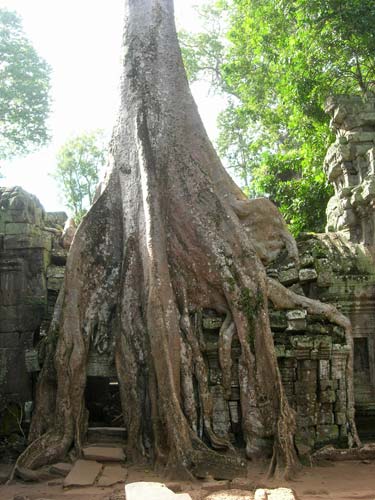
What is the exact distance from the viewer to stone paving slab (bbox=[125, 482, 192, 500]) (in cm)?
336

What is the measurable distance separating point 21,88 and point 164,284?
1283 centimetres

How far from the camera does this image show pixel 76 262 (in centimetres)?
509

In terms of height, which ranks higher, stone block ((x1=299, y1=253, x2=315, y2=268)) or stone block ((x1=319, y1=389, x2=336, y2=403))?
stone block ((x1=299, y1=253, x2=315, y2=268))

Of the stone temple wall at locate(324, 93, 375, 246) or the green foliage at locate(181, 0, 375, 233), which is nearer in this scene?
the stone temple wall at locate(324, 93, 375, 246)

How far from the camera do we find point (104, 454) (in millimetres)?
4414

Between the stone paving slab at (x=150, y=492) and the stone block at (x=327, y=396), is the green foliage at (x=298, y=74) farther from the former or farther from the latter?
the stone paving slab at (x=150, y=492)

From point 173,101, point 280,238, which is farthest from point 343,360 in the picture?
point 173,101

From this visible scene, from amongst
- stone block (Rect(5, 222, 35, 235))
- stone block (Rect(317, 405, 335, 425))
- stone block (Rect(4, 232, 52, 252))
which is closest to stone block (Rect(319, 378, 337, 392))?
stone block (Rect(317, 405, 335, 425))

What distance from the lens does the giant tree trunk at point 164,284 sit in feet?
14.6

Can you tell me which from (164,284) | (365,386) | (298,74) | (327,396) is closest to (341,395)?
(327,396)

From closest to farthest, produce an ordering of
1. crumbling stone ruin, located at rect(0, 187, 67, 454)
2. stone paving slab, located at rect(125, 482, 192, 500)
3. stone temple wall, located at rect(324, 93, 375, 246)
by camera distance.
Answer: stone paving slab, located at rect(125, 482, 192, 500), crumbling stone ruin, located at rect(0, 187, 67, 454), stone temple wall, located at rect(324, 93, 375, 246)

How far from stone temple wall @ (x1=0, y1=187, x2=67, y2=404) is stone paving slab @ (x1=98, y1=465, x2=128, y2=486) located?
146 centimetres

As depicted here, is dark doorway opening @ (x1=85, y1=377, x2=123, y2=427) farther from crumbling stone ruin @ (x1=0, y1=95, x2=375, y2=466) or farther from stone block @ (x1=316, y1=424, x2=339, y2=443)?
stone block @ (x1=316, y1=424, x2=339, y2=443)

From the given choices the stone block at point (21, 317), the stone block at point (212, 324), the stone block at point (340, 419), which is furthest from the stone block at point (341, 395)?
the stone block at point (21, 317)
